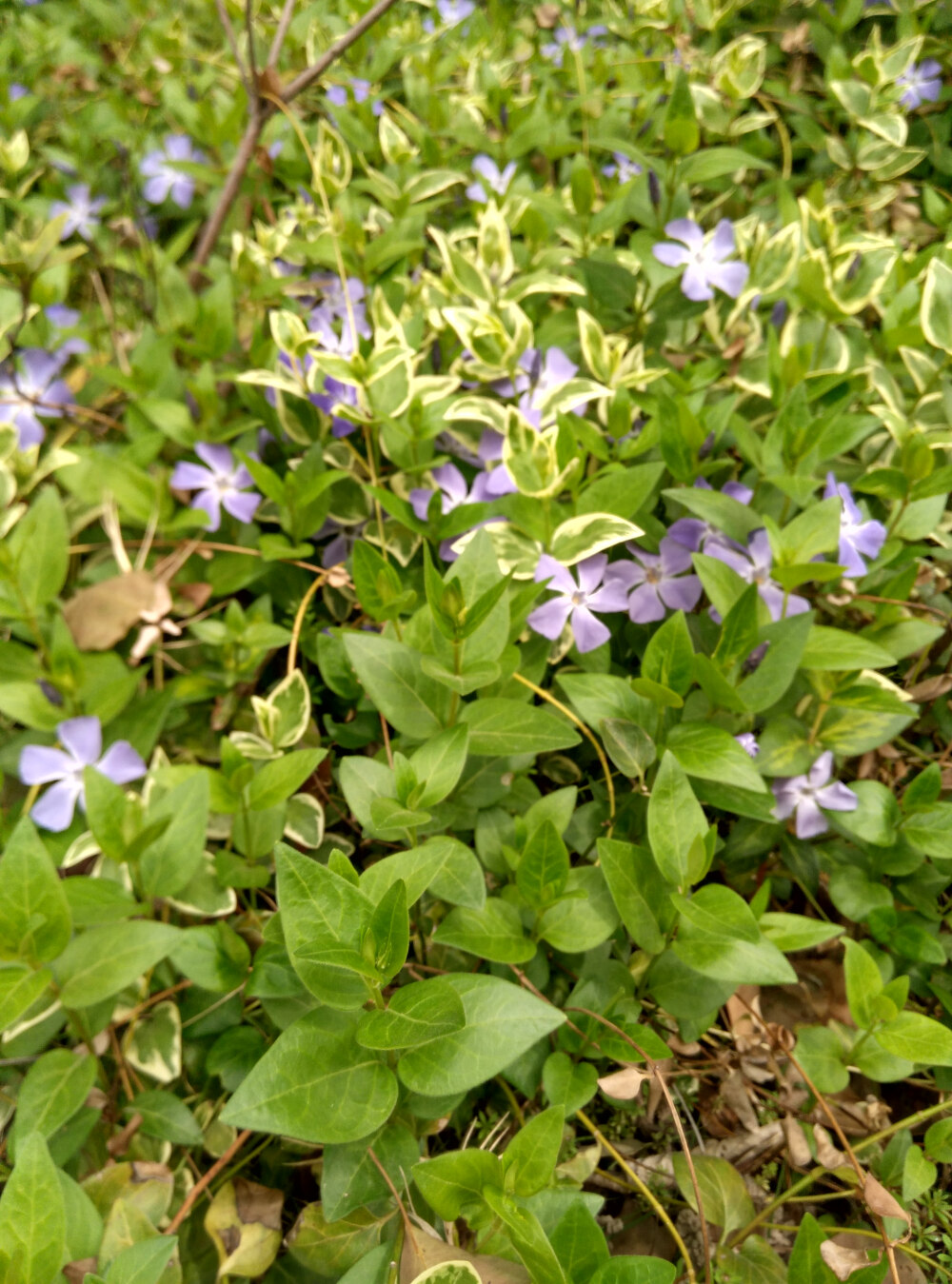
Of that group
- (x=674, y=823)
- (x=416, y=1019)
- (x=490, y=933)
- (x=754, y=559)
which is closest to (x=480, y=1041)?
(x=416, y=1019)

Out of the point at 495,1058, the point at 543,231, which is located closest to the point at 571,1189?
the point at 495,1058

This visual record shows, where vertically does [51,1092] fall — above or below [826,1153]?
above

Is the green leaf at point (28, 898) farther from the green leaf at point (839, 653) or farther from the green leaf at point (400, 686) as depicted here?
the green leaf at point (839, 653)

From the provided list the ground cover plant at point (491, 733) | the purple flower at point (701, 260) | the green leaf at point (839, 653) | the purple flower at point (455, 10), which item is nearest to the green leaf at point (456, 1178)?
the ground cover plant at point (491, 733)

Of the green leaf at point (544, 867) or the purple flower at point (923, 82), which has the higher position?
the purple flower at point (923, 82)

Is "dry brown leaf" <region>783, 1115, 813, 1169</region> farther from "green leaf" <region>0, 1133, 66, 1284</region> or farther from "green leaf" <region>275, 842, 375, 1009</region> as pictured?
"green leaf" <region>0, 1133, 66, 1284</region>

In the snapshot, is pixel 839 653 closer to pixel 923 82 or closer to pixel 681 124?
pixel 681 124
